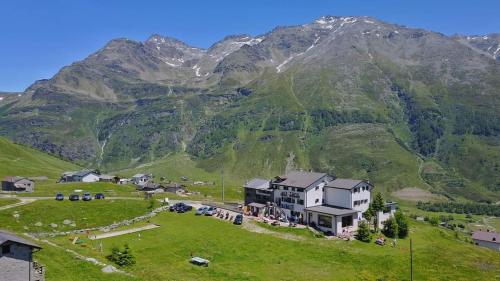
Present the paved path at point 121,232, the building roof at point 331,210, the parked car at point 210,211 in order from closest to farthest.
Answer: the paved path at point 121,232, the building roof at point 331,210, the parked car at point 210,211

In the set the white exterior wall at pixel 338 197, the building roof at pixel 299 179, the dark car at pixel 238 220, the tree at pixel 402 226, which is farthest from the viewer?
the building roof at pixel 299 179

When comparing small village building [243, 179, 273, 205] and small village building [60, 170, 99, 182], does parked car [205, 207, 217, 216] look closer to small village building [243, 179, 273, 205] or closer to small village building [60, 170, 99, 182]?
small village building [243, 179, 273, 205]

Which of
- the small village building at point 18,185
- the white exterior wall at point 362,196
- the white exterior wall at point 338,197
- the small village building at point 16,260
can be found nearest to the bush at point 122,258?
the small village building at point 16,260

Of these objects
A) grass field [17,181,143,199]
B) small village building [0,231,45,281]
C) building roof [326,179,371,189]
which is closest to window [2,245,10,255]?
small village building [0,231,45,281]

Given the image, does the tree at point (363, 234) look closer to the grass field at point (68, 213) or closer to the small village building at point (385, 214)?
the small village building at point (385, 214)

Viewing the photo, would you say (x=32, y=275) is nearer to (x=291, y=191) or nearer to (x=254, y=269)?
(x=254, y=269)

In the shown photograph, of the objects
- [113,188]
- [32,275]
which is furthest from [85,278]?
[113,188]

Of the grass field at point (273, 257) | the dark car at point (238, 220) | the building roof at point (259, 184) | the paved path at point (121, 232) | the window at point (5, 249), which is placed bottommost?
the grass field at point (273, 257)

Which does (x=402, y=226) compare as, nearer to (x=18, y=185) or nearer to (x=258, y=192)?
(x=258, y=192)
